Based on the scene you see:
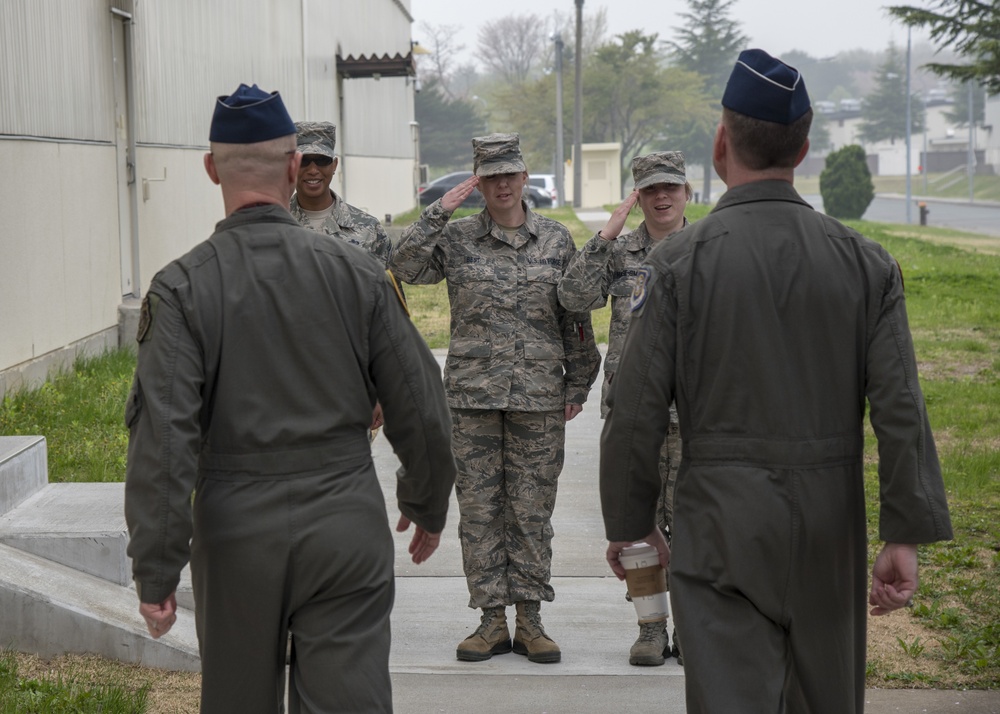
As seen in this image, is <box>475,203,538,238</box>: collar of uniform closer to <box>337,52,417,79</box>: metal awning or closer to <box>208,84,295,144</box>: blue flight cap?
<box>208,84,295,144</box>: blue flight cap

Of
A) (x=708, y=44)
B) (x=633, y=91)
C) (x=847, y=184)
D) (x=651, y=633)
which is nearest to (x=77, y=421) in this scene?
(x=651, y=633)

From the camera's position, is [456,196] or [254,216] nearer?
[254,216]

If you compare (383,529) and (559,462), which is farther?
(559,462)

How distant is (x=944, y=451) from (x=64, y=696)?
261 inches

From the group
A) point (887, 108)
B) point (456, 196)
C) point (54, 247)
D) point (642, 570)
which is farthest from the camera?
point (887, 108)

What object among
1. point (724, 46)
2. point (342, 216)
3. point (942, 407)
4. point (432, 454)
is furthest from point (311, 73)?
point (724, 46)

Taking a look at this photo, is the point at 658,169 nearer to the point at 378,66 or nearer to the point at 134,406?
the point at 134,406

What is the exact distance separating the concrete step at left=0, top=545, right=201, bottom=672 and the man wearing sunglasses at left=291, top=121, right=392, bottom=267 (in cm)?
179

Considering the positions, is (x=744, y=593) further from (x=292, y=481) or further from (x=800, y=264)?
(x=292, y=481)

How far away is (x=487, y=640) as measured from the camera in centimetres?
523

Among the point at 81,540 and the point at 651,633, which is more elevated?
the point at 81,540

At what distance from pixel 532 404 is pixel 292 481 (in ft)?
7.29

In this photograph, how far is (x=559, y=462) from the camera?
17.4 ft

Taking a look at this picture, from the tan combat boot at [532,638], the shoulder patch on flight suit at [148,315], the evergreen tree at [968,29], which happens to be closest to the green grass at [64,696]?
the tan combat boot at [532,638]
